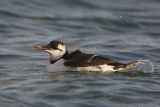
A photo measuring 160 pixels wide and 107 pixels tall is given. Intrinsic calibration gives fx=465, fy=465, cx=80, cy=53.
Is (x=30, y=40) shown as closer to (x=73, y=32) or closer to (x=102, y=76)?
(x=73, y=32)

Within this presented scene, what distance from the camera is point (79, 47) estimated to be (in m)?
13.3

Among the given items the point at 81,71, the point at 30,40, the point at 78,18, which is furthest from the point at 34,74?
the point at 78,18

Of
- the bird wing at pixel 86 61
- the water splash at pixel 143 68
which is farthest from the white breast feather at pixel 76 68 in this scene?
the water splash at pixel 143 68

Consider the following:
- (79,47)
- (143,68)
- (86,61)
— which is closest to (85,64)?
(86,61)

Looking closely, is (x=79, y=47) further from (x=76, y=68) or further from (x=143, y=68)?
(x=76, y=68)

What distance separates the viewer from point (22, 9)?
19.0m

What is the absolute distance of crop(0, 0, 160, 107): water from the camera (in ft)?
24.9

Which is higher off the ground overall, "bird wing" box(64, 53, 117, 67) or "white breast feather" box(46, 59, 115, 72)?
"bird wing" box(64, 53, 117, 67)

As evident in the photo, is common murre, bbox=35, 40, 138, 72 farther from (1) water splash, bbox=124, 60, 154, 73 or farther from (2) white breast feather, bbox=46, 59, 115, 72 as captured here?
(1) water splash, bbox=124, 60, 154, 73

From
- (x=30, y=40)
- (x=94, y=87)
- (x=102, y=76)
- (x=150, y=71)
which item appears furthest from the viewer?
(x=30, y=40)

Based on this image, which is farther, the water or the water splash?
the water splash

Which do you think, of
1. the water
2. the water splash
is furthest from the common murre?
the water splash

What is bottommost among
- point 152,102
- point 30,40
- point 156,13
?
point 152,102

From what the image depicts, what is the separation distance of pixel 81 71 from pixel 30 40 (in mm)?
5048
